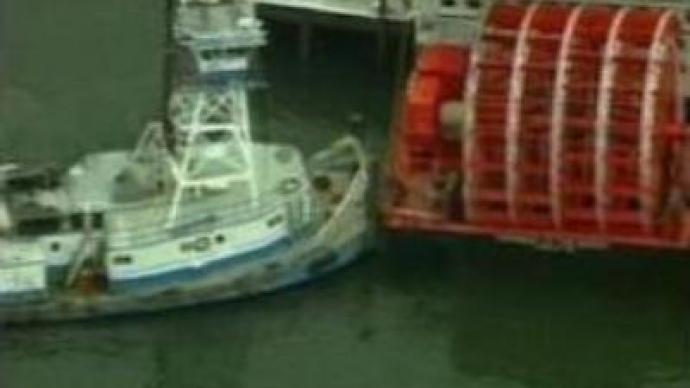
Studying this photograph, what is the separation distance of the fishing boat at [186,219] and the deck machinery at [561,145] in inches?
85.3

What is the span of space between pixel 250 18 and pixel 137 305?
676cm

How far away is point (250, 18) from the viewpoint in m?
51.9

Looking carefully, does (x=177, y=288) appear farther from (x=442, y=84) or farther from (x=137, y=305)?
(x=442, y=84)

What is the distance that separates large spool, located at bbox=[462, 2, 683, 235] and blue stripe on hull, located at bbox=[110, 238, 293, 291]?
4.46m

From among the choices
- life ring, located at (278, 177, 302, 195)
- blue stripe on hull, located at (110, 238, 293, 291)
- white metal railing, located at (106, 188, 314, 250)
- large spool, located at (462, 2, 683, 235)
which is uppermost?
large spool, located at (462, 2, 683, 235)

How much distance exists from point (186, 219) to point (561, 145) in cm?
825

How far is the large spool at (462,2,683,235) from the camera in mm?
51719

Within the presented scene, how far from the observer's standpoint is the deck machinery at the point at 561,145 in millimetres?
51750

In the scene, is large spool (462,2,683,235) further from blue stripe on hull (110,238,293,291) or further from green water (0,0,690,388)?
blue stripe on hull (110,238,293,291)

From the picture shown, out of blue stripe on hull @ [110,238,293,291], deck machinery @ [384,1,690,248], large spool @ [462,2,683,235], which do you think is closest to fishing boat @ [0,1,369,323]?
blue stripe on hull @ [110,238,293,291]

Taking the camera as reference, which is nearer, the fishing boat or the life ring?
the fishing boat

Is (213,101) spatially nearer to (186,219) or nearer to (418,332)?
(186,219)

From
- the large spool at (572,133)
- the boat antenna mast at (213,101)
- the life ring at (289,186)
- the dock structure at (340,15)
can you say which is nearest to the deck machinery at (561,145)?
the large spool at (572,133)

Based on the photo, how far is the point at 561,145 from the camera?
5175cm
